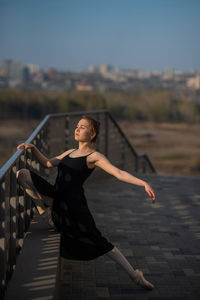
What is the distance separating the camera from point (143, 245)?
4625 mm

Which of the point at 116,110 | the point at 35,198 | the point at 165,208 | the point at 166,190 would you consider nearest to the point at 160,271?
the point at 35,198

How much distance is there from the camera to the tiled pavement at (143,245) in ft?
11.4

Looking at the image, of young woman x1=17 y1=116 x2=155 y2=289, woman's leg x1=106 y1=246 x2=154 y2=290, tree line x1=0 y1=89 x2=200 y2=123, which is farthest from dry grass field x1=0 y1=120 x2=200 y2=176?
woman's leg x1=106 y1=246 x2=154 y2=290

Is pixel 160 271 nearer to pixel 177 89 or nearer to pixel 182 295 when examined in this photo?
pixel 182 295

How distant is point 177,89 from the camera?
297 feet

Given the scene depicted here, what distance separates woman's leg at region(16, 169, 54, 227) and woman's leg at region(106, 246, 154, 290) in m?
0.58

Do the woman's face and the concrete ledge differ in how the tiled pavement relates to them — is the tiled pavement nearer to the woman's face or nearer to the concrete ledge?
the concrete ledge

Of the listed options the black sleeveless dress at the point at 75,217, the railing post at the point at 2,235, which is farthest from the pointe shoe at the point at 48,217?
the railing post at the point at 2,235

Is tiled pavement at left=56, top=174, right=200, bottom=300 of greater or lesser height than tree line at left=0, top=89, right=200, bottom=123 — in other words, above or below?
above

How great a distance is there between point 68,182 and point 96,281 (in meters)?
0.91

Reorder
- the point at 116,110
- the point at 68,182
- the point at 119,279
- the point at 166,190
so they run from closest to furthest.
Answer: the point at 68,182
the point at 119,279
the point at 166,190
the point at 116,110

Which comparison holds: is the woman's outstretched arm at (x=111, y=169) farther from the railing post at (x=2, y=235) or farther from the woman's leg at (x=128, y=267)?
the railing post at (x=2, y=235)

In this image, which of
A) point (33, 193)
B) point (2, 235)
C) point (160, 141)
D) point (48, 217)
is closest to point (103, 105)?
point (160, 141)

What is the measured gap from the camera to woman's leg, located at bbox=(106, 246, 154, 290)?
327 centimetres
